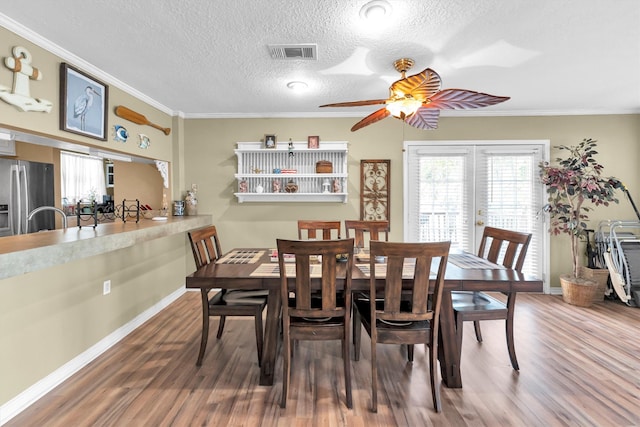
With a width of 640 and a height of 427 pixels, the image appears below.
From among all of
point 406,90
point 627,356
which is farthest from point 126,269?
point 627,356

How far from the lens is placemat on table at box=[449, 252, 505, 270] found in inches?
90.8

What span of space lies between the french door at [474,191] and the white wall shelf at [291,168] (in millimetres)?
Result: 942

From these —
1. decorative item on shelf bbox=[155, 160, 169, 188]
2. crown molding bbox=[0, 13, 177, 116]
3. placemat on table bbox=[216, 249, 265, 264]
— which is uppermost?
crown molding bbox=[0, 13, 177, 116]

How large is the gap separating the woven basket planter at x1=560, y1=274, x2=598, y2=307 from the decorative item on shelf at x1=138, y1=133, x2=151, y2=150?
514cm

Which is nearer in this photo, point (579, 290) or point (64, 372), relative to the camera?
Result: point (64, 372)

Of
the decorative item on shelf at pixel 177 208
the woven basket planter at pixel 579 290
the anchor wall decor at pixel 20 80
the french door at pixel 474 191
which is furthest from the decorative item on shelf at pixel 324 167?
the woven basket planter at pixel 579 290

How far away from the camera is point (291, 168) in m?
4.14

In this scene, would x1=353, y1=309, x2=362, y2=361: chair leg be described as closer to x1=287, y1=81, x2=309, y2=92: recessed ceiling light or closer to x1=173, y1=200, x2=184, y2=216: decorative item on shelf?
x1=287, y1=81, x2=309, y2=92: recessed ceiling light

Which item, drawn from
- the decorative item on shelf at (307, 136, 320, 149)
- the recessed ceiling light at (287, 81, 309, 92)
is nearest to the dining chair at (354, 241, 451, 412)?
the recessed ceiling light at (287, 81, 309, 92)

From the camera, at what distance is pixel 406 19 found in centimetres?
195

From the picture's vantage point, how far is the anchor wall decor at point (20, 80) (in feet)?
6.36

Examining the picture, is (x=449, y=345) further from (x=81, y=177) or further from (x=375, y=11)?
(x=81, y=177)

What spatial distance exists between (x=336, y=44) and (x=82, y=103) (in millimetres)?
2123

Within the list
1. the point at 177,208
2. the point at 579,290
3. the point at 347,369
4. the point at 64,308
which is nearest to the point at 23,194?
the point at 64,308
